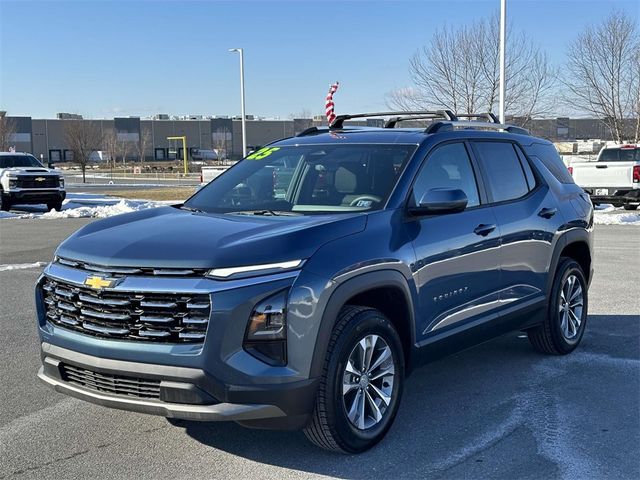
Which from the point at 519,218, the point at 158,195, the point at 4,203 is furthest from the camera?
the point at 158,195

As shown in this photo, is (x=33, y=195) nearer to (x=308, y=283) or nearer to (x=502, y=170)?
(x=502, y=170)

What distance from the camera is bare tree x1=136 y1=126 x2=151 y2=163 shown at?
292 ft

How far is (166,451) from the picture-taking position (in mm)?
4121

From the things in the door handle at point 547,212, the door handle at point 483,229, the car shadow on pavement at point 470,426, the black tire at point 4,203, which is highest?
the door handle at point 547,212

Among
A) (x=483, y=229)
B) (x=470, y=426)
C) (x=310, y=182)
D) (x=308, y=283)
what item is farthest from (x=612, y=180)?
(x=308, y=283)

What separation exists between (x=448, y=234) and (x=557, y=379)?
1708mm

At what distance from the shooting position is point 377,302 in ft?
14.2

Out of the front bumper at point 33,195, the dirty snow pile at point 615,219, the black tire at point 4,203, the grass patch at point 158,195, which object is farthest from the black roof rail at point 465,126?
the grass patch at point 158,195

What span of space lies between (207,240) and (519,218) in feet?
8.88

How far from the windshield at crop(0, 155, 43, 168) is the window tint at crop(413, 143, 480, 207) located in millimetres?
21751

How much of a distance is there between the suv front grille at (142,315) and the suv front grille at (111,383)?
0.68 feet

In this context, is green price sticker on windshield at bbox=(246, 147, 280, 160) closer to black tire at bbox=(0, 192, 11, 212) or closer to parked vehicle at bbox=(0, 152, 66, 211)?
parked vehicle at bbox=(0, 152, 66, 211)

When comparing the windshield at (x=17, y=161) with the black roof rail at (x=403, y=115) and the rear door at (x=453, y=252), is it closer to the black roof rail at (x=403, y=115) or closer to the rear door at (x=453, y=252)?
the black roof rail at (x=403, y=115)

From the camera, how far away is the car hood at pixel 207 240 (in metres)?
3.60
